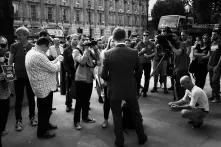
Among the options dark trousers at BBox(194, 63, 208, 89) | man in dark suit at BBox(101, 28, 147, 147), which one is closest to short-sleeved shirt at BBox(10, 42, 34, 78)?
man in dark suit at BBox(101, 28, 147, 147)

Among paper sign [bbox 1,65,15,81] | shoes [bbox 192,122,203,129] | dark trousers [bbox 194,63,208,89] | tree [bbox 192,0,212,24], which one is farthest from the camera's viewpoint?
tree [bbox 192,0,212,24]

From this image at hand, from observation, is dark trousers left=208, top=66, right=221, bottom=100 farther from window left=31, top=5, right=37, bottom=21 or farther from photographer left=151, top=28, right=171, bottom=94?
window left=31, top=5, right=37, bottom=21

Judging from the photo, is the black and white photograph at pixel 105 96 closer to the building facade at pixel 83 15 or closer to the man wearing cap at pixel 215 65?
the man wearing cap at pixel 215 65

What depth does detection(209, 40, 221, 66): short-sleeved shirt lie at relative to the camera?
23.4 feet

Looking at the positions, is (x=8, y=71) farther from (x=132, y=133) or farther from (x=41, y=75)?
(x=132, y=133)

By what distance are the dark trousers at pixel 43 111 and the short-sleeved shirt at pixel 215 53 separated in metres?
4.63

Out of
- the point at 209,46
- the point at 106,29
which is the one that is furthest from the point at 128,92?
the point at 106,29

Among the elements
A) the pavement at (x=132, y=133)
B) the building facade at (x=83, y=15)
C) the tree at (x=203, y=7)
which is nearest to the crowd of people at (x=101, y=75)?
the pavement at (x=132, y=133)

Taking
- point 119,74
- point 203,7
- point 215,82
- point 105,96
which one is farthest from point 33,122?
point 203,7

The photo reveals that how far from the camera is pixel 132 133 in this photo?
5.12m

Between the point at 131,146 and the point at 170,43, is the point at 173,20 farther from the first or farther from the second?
the point at 131,146

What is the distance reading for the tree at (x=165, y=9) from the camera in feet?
219

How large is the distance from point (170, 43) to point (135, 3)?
70365 mm

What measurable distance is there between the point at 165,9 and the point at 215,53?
62605mm
